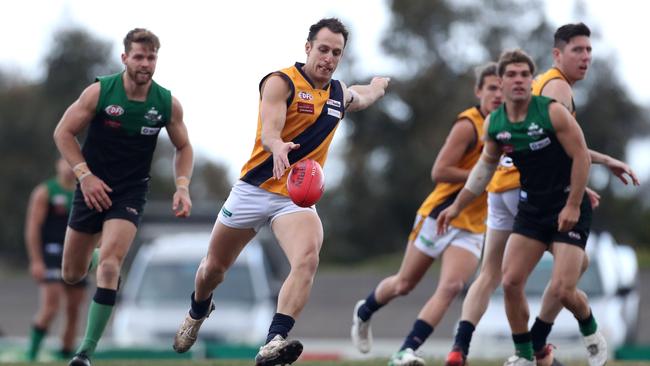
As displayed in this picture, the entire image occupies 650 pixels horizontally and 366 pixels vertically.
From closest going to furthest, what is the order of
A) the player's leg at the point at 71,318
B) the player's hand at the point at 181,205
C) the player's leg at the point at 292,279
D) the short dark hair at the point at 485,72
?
the player's leg at the point at 292,279 → the player's hand at the point at 181,205 → the short dark hair at the point at 485,72 → the player's leg at the point at 71,318

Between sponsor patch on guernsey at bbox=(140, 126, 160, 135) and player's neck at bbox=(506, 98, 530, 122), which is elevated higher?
player's neck at bbox=(506, 98, 530, 122)

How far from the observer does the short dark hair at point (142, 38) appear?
9.70m

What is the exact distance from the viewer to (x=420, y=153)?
159 ft

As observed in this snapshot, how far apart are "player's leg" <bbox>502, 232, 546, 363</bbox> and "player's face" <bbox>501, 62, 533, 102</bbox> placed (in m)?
1.12

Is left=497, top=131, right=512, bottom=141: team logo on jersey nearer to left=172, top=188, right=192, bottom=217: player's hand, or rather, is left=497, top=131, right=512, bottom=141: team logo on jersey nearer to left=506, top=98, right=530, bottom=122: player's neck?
left=506, top=98, right=530, bottom=122: player's neck

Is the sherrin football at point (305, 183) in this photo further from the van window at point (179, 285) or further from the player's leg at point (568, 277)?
the van window at point (179, 285)

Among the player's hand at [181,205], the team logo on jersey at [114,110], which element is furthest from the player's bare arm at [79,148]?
the player's hand at [181,205]

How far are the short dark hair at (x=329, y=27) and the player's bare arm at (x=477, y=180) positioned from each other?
55.8 inches

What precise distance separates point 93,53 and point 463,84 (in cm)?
2017

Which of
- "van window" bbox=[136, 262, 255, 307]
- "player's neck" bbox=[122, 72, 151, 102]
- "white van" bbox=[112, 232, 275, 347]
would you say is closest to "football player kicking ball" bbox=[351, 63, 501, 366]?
"player's neck" bbox=[122, 72, 151, 102]

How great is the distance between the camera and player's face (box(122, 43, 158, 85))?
9734mm

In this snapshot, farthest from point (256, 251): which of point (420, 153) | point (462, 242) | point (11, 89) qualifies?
point (11, 89)

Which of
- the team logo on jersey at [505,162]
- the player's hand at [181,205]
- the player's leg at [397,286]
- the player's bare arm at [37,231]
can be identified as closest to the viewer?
the player's hand at [181,205]

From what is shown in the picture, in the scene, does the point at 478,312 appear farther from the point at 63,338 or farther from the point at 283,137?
the point at 63,338
